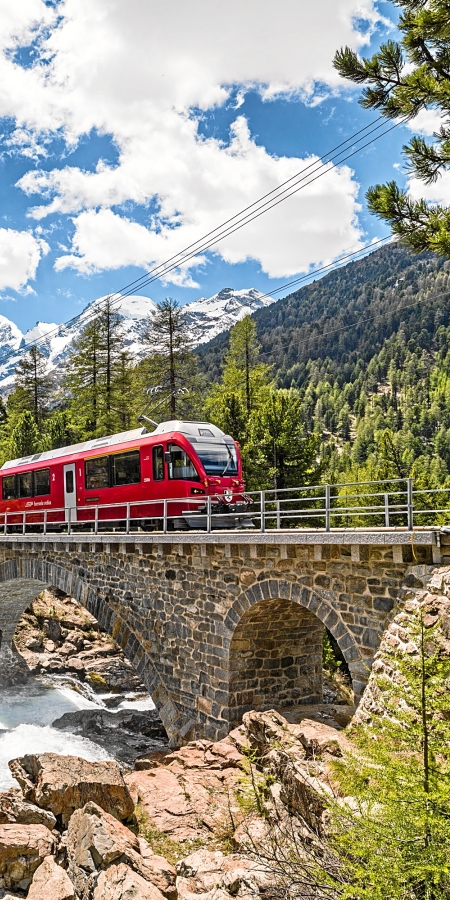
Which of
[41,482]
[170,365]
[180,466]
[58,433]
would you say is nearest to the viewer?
[180,466]

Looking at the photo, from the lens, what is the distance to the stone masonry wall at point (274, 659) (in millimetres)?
12023

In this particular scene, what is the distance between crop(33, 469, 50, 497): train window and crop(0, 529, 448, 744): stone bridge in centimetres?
429

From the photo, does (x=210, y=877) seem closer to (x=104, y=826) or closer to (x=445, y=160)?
(x=104, y=826)

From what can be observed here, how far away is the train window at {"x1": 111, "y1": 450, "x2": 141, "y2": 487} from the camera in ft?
55.0

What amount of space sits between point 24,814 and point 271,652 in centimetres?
575

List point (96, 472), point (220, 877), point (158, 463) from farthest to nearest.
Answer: point (96, 472) → point (158, 463) → point (220, 877)

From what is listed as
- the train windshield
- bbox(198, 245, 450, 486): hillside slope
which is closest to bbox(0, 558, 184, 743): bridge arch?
the train windshield

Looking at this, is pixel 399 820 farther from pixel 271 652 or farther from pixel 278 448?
pixel 278 448

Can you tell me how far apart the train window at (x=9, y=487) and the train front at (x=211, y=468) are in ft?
33.0

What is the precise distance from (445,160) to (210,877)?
9185 millimetres

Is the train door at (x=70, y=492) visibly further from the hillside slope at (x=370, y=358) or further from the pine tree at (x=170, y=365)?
the hillside slope at (x=370, y=358)

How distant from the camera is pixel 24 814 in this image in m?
7.89

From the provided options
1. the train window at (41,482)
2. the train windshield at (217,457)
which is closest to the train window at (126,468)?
the train windshield at (217,457)

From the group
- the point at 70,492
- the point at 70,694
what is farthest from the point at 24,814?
the point at 70,694
